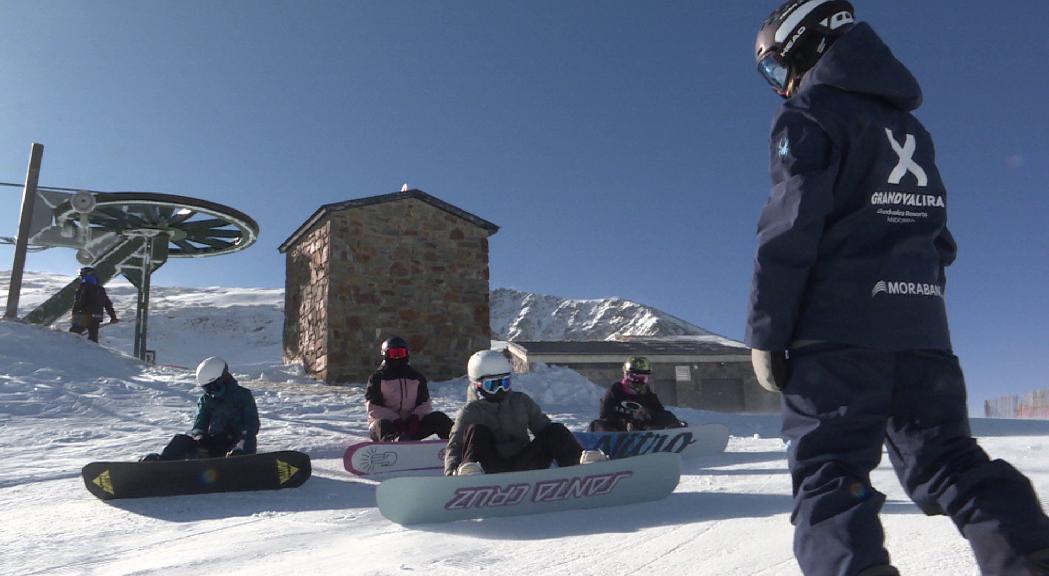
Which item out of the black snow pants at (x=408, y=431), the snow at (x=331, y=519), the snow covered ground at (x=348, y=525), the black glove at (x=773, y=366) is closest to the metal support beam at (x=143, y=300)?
the snow at (x=331, y=519)

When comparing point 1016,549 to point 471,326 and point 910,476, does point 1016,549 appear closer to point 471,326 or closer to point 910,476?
point 910,476

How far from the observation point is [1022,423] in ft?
→ 28.8

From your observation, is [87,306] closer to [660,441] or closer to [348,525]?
[660,441]

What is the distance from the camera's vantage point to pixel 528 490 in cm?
386

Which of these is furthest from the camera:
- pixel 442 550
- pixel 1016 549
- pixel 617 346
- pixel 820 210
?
pixel 617 346

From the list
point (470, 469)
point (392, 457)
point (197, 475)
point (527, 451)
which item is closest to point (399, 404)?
point (392, 457)

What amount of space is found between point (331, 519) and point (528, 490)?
1.13 metres

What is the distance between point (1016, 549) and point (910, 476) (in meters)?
0.29

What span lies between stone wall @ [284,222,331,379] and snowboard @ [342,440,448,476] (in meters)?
5.87

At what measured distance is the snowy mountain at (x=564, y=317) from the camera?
82206 mm

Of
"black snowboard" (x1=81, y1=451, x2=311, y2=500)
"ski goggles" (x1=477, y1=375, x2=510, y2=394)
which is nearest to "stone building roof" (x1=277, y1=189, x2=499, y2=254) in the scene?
"black snowboard" (x1=81, y1=451, x2=311, y2=500)

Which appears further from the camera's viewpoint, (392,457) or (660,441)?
(660,441)

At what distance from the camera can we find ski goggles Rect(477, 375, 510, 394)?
4.81 metres

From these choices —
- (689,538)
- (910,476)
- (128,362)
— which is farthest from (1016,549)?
(128,362)
